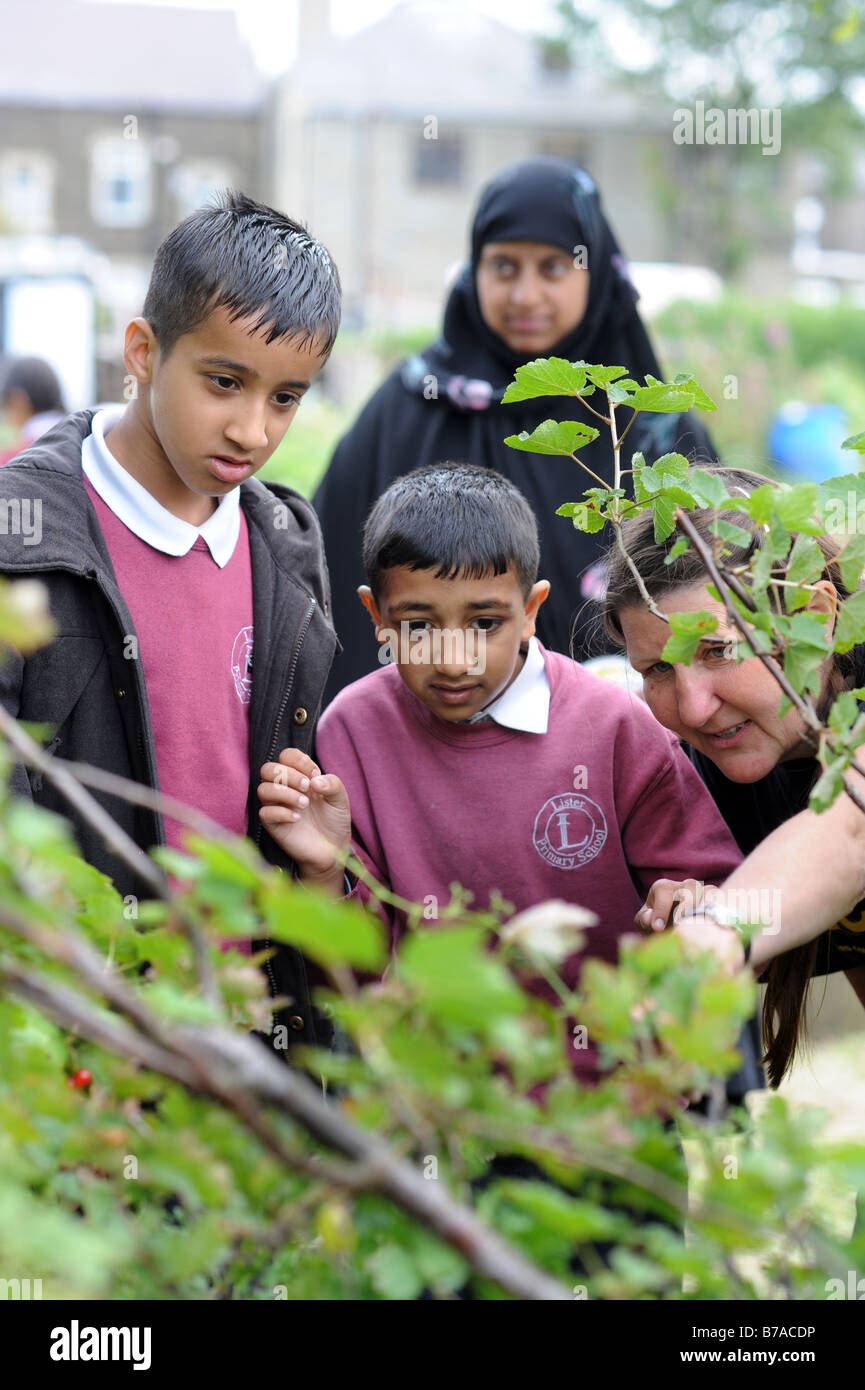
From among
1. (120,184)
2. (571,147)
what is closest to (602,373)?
(571,147)

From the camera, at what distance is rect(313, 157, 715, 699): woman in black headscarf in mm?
3094

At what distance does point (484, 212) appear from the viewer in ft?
10.8

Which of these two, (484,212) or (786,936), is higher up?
(484,212)

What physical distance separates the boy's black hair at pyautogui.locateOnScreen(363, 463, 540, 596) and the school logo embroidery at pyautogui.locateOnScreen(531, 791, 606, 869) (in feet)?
1.08

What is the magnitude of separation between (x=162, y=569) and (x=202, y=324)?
1.11 feet

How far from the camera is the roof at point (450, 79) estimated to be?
3145cm

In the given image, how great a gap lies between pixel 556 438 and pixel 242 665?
0.77 m

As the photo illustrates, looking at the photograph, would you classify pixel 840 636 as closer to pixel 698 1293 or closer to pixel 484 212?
pixel 698 1293

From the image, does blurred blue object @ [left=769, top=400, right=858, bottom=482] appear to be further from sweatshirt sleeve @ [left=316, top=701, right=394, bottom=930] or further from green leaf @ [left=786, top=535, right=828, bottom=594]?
green leaf @ [left=786, top=535, right=828, bottom=594]

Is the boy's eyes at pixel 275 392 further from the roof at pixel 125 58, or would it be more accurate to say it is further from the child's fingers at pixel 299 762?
the roof at pixel 125 58

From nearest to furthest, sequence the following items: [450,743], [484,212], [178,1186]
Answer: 1. [178,1186]
2. [450,743]
3. [484,212]

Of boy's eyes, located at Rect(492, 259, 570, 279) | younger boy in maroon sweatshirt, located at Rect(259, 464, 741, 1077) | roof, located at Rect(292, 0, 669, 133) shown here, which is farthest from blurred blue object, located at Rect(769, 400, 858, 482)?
roof, located at Rect(292, 0, 669, 133)

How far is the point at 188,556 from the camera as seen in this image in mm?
2072
